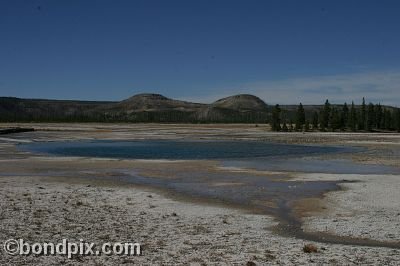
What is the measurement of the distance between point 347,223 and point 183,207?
21.5 ft

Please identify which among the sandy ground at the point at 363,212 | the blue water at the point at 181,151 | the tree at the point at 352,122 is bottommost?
the sandy ground at the point at 363,212

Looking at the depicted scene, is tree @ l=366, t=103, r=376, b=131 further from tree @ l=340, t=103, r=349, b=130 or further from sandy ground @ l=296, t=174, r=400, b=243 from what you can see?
sandy ground @ l=296, t=174, r=400, b=243

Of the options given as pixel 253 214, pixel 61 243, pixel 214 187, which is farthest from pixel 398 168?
pixel 61 243

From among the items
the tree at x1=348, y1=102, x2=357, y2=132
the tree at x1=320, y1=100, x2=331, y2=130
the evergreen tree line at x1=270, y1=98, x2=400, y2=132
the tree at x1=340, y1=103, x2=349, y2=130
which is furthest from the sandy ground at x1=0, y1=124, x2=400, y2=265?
the tree at x1=340, y1=103, x2=349, y2=130

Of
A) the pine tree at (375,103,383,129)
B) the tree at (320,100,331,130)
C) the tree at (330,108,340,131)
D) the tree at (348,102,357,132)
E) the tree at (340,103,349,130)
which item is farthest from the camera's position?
the pine tree at (375,103,383,129)

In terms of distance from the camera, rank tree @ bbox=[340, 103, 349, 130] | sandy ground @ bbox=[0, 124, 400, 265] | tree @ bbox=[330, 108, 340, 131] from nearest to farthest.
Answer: sandy ground @ bbox=[0, 124, 400, 265], tree @ bbox=[330, 108, 340, 131], tree @ bbox=[340, 103, 349, 130]

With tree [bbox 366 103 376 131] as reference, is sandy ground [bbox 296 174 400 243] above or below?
below

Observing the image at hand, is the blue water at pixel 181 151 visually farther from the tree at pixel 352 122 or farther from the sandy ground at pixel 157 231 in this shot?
the tree at pixel 352 122

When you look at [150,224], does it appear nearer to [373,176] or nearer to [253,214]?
[253,214]

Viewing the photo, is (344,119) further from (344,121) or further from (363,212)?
(363,212)

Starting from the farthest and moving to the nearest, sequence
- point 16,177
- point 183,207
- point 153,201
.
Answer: point 16,177
point 153,201
point 183,207

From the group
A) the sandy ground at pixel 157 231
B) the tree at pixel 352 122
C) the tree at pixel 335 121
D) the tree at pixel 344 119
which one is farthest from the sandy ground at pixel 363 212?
the tree at pixel 344 119

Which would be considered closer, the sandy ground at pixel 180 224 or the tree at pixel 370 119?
the sandy ground at pixel 180 224

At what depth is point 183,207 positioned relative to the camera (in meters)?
21.5
